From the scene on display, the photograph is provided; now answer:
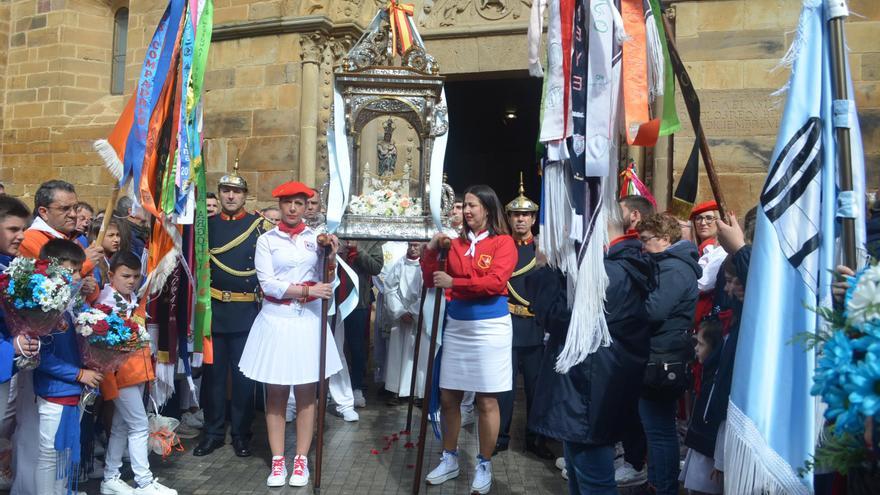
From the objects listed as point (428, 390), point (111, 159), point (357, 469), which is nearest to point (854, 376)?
point (428, 390)

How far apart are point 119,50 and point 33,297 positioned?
9348 mm

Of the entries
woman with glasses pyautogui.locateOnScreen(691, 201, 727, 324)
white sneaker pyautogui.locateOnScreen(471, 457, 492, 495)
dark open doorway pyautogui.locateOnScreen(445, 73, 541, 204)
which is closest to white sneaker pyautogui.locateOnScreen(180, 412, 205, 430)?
white sneaker pyautogui.locateOnScreen(471, 457, 492, 495)

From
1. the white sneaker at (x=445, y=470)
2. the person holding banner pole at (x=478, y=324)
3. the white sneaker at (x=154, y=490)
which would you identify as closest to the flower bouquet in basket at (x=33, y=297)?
the white sneaker at (x=154, y=490)

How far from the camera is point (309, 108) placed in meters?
9.06

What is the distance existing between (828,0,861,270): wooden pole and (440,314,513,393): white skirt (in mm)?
2555

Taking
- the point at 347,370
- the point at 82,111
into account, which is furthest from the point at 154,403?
the point at 82,111

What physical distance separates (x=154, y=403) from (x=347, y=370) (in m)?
2.03

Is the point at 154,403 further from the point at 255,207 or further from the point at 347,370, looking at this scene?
the point at 255,207

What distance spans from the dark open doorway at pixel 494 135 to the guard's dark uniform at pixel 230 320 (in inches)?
312

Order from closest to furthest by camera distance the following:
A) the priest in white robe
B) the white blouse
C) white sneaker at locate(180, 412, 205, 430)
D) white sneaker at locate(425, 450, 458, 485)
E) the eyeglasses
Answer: the eyeglasses → the white blouse → white sneaker at locate(425, 450, 458, 485) → white sneaker at locate(180, 412, 205, 430) → the priest in white robe

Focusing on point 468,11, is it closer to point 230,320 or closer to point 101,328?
point 230,320

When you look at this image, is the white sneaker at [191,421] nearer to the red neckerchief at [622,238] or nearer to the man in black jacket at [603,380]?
the man in black jacket at [603,380]

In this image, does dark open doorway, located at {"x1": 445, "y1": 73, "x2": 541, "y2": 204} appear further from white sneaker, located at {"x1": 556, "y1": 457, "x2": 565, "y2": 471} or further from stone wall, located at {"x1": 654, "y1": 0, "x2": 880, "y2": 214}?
white sneaker, located at {"x1": 556, "y1": 457, "x2": 565, "y2": 471}

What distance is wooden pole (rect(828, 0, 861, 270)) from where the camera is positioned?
8.27ft
